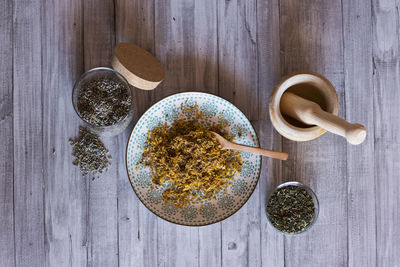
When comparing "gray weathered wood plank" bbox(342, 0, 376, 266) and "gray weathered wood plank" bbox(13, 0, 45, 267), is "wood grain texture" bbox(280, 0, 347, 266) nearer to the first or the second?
"gray weathered wood plank" bbox(342, 0, 376, 266)

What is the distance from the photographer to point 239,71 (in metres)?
1.32

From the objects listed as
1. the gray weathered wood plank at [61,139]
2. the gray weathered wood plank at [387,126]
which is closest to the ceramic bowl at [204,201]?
the gray weathered wood plank at [61,139]

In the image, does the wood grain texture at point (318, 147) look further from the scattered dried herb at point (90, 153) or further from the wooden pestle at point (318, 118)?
the scattered dried herb at point (90, 153)

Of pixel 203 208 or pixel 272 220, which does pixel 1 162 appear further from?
pixel 272 220

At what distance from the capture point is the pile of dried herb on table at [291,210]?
4.11 ft

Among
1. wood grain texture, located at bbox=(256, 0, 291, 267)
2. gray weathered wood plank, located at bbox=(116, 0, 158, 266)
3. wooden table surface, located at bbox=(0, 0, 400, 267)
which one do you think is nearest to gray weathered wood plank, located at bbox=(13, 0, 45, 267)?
wooden table surface, located at bbox=(0, 0, 400, 267)

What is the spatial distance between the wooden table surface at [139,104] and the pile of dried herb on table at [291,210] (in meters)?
0.06

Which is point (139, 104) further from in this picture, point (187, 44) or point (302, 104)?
point (302, 104)

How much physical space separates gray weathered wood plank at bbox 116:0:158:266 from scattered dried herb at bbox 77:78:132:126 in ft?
0.39

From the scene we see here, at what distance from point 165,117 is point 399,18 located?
3.30ft

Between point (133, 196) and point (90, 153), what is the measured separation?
230 millimetres

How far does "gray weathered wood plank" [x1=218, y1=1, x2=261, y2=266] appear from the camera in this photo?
1318 mm

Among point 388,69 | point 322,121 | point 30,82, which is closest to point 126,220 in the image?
point 30,82

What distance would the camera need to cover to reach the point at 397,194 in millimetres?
1370
